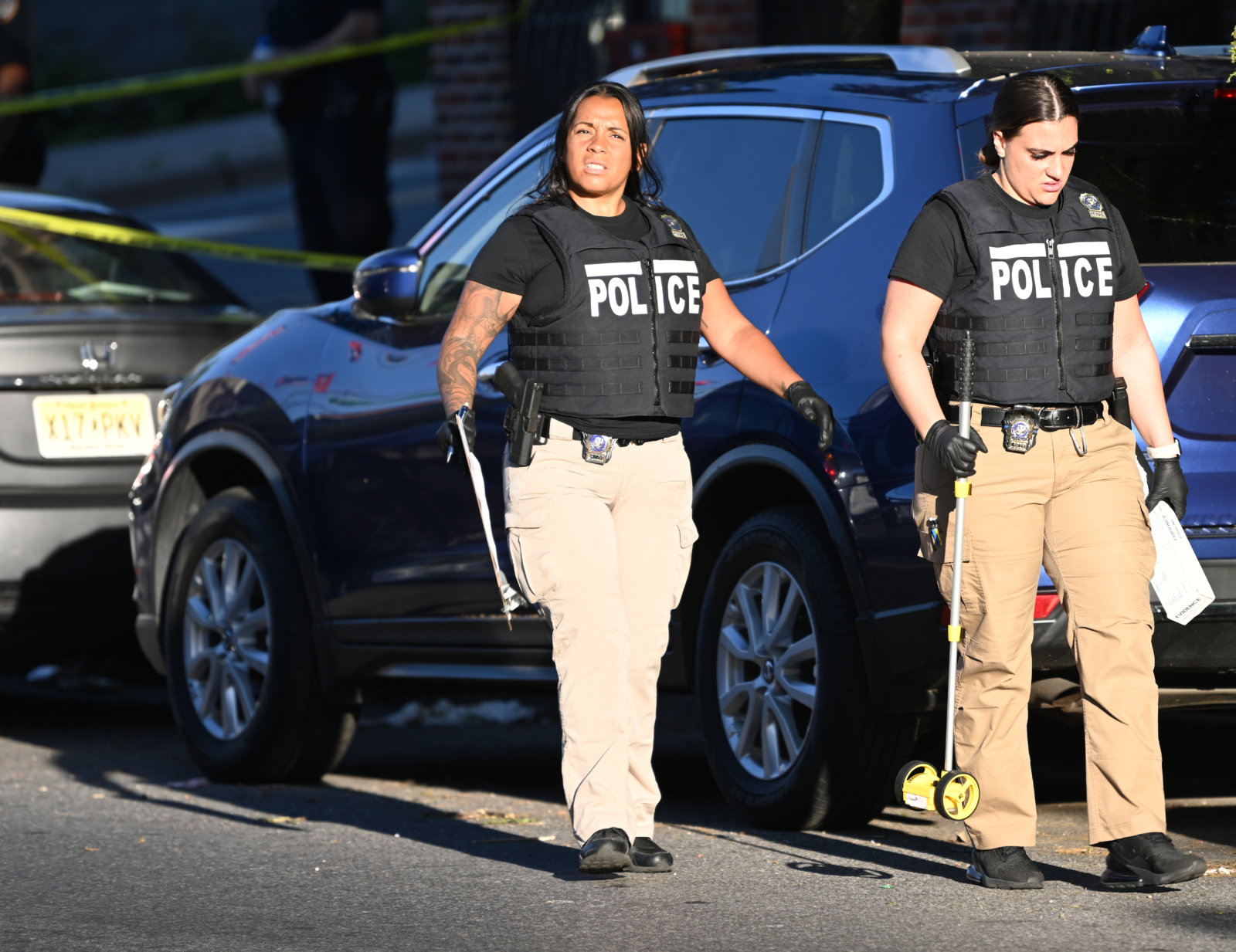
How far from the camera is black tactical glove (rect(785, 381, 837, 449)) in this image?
17.1 feet

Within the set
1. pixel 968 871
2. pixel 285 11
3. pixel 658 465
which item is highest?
pixel 285 11

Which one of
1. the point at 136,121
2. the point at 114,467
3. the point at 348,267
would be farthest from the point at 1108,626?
the point at 136,121

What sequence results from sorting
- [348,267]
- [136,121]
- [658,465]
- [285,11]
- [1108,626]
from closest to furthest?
[1108,626] → [658,465] → [348,267] → [285,11] → [136,121]

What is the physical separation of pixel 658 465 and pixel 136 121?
2514cm

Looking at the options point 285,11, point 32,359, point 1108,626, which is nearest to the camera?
point 1108,626

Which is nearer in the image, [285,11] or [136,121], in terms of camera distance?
[285,11]

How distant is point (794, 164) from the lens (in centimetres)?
593

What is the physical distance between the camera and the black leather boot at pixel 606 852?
5.24 m

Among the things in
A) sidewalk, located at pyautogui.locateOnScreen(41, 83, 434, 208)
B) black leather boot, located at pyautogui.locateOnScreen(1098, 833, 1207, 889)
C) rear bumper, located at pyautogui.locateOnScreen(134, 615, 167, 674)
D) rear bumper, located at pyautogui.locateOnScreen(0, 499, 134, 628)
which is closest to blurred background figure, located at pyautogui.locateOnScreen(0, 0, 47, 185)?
rear bumper, located at pyautogui.locateOnScreen(0, 499, 134, 628)

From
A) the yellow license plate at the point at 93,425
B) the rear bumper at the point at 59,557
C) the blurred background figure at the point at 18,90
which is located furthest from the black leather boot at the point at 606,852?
the blurred background figure at the point at 18,90

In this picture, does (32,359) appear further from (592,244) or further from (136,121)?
(136,121)

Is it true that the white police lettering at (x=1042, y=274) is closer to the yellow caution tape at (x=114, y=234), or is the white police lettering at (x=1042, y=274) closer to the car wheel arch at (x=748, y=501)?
the car wheel arch at (x=748, y=501)

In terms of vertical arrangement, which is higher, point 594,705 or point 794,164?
point 794,164

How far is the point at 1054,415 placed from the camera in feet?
16.5
